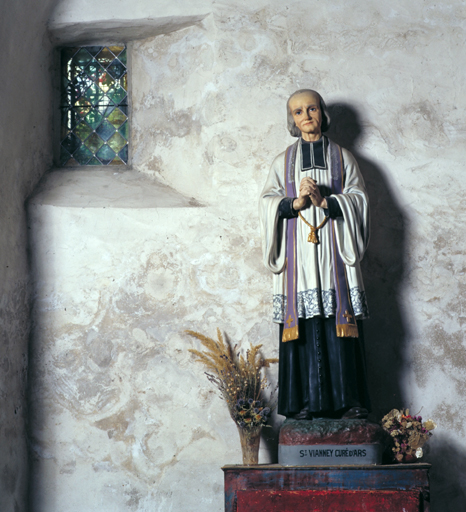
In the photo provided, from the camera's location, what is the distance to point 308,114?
16.3 ft

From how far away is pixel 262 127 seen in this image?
18.4ft

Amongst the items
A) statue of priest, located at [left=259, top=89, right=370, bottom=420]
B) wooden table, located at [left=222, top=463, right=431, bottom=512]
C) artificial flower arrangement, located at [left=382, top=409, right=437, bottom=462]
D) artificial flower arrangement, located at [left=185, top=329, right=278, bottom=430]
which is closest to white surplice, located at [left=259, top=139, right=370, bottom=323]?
statue of priest, located at [left=259, top=89, right=370, bottom=420]

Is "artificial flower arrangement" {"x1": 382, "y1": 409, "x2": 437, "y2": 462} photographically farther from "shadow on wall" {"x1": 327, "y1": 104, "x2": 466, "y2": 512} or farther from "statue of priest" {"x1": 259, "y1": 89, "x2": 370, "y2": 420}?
"shadow on wall" {"x1": 327, "y1": 104, "x2": 466, "y2": 512}

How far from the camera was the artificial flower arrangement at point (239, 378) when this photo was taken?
15.4ft

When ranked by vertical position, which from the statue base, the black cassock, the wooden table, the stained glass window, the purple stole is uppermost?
the stained glass window

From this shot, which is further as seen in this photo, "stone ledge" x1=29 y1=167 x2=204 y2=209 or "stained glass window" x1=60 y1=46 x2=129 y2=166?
"stained glass window" x1=60 y1=46 x2=129 y2=166

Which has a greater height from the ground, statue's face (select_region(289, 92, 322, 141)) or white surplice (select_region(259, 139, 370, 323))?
statue's face (select_region(289, 92, 322, 141))

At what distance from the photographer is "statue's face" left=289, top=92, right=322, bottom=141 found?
4973mm

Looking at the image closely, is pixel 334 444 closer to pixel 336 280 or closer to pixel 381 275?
pixel 336 280

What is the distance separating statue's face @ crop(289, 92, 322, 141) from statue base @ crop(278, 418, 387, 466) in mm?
1927

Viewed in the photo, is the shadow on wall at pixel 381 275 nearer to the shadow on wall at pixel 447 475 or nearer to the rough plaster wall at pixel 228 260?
the rough plaster wall at pixel 228 260

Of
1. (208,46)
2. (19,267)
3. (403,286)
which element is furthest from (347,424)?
(208,46)

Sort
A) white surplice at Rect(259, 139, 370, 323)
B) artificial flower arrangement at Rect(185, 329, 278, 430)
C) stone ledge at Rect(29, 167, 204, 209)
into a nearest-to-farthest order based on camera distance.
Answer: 1. white surplice at Rect(259, 139, 370, 323)
2. artificial flower arrangement at Rect(185, 329, 278, 430)
3. stone ledge at Rect(29, 167, 204, 209)

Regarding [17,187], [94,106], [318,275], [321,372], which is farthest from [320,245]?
[94,106]
